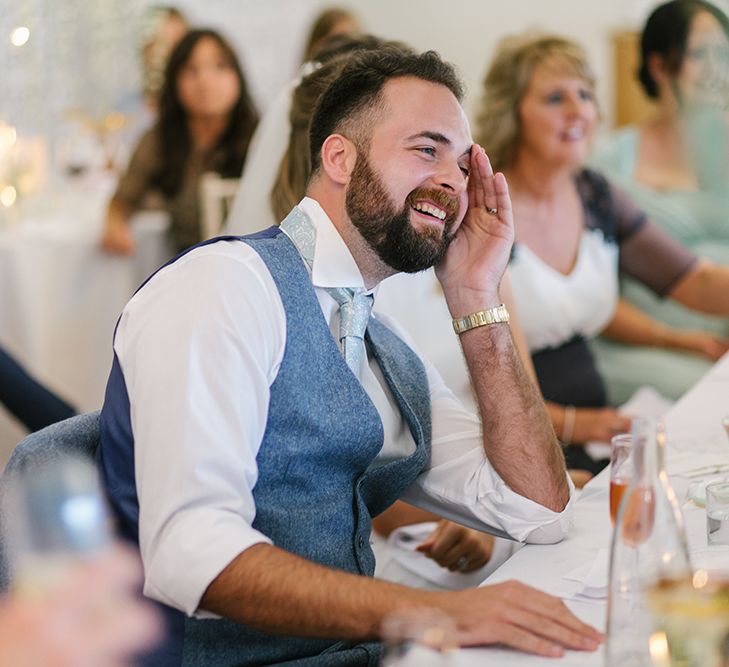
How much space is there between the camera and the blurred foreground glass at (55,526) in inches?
32.8

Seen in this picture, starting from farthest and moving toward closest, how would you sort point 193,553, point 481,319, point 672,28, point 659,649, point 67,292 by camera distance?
1. point 67,292
2. point 672,28
3. point 481,319
4. point 193,553
5. point 659,649

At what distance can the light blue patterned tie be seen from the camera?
1.55 meters

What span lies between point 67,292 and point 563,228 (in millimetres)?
2166

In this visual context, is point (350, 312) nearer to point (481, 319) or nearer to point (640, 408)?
point (481, 319)

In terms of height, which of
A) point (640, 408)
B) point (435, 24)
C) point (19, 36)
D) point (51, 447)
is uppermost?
point (19, 36)

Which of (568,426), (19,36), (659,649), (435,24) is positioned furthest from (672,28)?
(435,24)

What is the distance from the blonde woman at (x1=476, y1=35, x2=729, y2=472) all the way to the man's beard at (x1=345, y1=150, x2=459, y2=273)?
1191mm

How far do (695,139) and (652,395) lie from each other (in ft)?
4.00

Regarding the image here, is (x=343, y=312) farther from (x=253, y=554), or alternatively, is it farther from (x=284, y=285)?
(x=253, y=554)

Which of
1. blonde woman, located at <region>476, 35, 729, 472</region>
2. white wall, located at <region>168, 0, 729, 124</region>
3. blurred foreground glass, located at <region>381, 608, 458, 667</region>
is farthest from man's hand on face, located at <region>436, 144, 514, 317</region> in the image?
white wall, located at <region>168, 0, 729, 124</region>

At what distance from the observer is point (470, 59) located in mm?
7242

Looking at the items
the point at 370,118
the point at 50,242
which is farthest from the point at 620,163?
the point at 370,118

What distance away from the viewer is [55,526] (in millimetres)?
854

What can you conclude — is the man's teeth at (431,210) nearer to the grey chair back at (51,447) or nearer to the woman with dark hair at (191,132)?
the grey chair back at (51,447)
